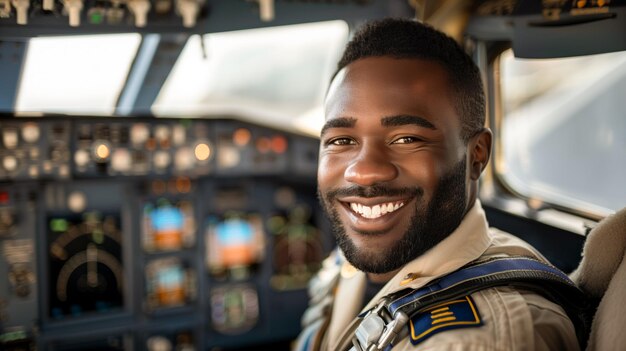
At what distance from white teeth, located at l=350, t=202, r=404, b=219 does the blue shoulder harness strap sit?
19 cm

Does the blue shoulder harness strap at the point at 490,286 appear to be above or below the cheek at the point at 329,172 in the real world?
below

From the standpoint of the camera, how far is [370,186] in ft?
4.00

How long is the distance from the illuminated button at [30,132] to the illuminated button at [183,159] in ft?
2.53

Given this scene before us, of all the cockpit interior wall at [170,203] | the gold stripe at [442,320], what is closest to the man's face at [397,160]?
the gold stripe at [442,320]

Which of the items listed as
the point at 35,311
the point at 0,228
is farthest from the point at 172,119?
the point at 35,311

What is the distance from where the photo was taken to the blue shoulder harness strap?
1.12 m

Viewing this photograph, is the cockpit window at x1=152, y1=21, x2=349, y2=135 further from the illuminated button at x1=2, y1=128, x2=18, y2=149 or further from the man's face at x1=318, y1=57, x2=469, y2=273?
the man's face at x1=318, y1=57, x2=469, y2=273

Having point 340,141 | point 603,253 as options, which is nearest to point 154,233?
point 340,141

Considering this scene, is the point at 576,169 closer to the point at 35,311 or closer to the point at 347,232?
the point at 347,232

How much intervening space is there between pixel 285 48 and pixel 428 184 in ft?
9.81

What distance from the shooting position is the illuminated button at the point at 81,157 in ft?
10.1

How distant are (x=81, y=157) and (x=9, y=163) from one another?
0.36 meters

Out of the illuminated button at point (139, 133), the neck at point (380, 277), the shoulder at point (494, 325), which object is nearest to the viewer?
the shoulder at point (494, 325)

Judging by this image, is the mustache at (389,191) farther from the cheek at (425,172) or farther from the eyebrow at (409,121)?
the eyebrow at (409,121)
